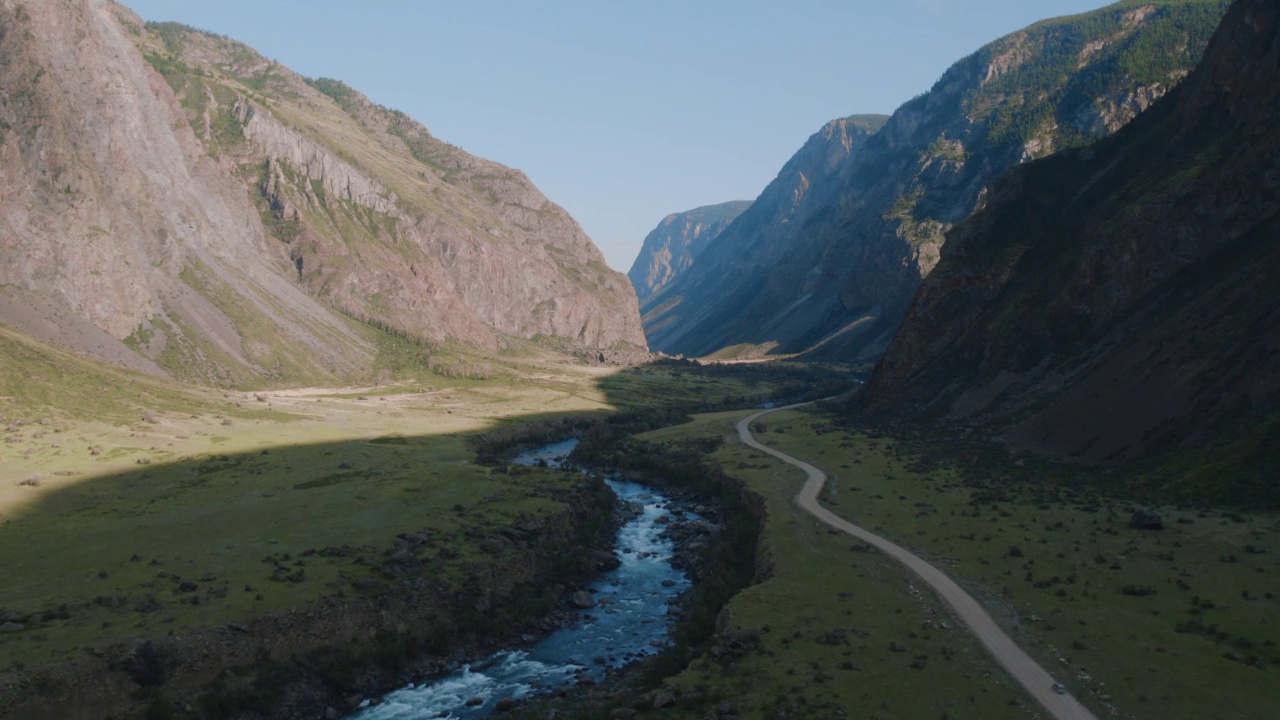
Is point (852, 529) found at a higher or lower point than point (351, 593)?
higher

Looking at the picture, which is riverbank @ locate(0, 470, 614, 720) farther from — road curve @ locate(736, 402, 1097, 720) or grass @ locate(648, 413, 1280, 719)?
road curve @ locate(736, 402, 1097, 720)

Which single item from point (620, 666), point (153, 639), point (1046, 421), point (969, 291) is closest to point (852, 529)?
point (620, 666)

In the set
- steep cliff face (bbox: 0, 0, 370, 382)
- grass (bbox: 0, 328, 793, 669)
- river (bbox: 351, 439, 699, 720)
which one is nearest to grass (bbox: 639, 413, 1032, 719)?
river (bbox: 351, 439, 699, 720)

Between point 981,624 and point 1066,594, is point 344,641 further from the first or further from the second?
point 1066,594

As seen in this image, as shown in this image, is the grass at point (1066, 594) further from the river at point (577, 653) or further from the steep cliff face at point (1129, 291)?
the steep cliff face at point (1129, 291)

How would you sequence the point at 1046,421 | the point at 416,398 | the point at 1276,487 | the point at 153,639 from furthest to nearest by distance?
the point at 416,398, the point at 1046,421, the point at 1276,487, the point at 153,639

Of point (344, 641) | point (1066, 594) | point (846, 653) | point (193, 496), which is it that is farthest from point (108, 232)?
point (1066, 594)

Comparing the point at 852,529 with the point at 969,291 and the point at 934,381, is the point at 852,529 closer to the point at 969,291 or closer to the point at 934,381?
the point at 934,381
